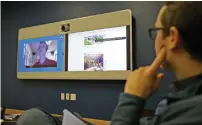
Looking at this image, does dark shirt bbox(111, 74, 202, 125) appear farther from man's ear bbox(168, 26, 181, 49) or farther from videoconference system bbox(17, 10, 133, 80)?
videoconference system bbox(17, 10, 133, 80)

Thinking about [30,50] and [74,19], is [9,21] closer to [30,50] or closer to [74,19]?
[30,50]

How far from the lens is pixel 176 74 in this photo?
2.96ft

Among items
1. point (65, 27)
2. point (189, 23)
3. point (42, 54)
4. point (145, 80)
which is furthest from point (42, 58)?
point (189, 23)

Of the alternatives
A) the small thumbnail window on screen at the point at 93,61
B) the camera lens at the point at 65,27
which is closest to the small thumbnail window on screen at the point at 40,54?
the camera lens at the point at 65,27

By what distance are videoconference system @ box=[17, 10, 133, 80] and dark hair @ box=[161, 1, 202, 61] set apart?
81.5 inches

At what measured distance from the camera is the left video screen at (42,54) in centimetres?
354

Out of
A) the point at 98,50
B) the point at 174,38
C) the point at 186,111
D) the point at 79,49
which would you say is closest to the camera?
the point at 186,111

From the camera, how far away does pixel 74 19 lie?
3455 mm

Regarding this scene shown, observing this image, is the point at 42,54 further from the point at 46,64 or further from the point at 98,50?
the point at 98,50

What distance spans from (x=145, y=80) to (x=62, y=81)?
2.80 metres

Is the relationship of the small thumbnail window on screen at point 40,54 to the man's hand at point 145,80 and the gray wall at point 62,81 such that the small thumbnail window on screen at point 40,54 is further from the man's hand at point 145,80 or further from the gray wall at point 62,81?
the man's hand at point 145,80

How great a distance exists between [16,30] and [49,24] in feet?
2.80

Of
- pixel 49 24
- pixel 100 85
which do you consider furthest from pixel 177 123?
pixel 49 24

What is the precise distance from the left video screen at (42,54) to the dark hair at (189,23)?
2739mm
